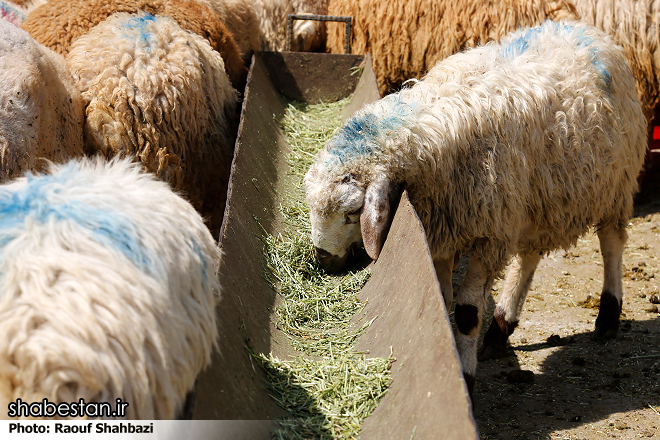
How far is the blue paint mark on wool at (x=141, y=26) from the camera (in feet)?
13.7

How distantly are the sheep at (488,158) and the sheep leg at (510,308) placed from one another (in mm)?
423

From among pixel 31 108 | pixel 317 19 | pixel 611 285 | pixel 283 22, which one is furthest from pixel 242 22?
pixel 611 285

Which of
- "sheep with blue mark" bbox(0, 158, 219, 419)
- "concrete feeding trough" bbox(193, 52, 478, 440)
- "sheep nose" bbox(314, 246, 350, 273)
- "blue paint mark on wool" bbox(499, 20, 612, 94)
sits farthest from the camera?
"blue paint mark on wool" bbox(499, 20, 612, 94)

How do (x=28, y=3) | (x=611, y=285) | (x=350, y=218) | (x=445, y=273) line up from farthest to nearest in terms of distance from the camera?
(x=28, y=3), (x=611, y=285), (x=445, y=273), (x=350, y=218)

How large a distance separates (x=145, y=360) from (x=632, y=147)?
3720mm

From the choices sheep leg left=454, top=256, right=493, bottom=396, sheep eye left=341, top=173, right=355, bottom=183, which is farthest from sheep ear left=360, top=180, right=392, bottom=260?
sheep leg left=454, top=256, right=493, bottom=396

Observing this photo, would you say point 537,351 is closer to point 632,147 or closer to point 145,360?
point 632,147

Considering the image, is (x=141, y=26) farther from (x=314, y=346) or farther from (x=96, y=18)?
(x=314, y=346)

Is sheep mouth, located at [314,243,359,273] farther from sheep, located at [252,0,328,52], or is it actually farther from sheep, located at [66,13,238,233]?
sheep, located at [252,0,328,52]

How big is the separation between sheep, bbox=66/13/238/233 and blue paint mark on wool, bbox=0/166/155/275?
204cm

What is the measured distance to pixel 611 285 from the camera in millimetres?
4516

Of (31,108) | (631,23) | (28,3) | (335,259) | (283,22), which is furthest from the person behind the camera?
(283,22)

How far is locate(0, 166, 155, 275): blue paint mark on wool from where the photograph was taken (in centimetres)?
188

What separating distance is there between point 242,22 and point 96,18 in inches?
78.2
